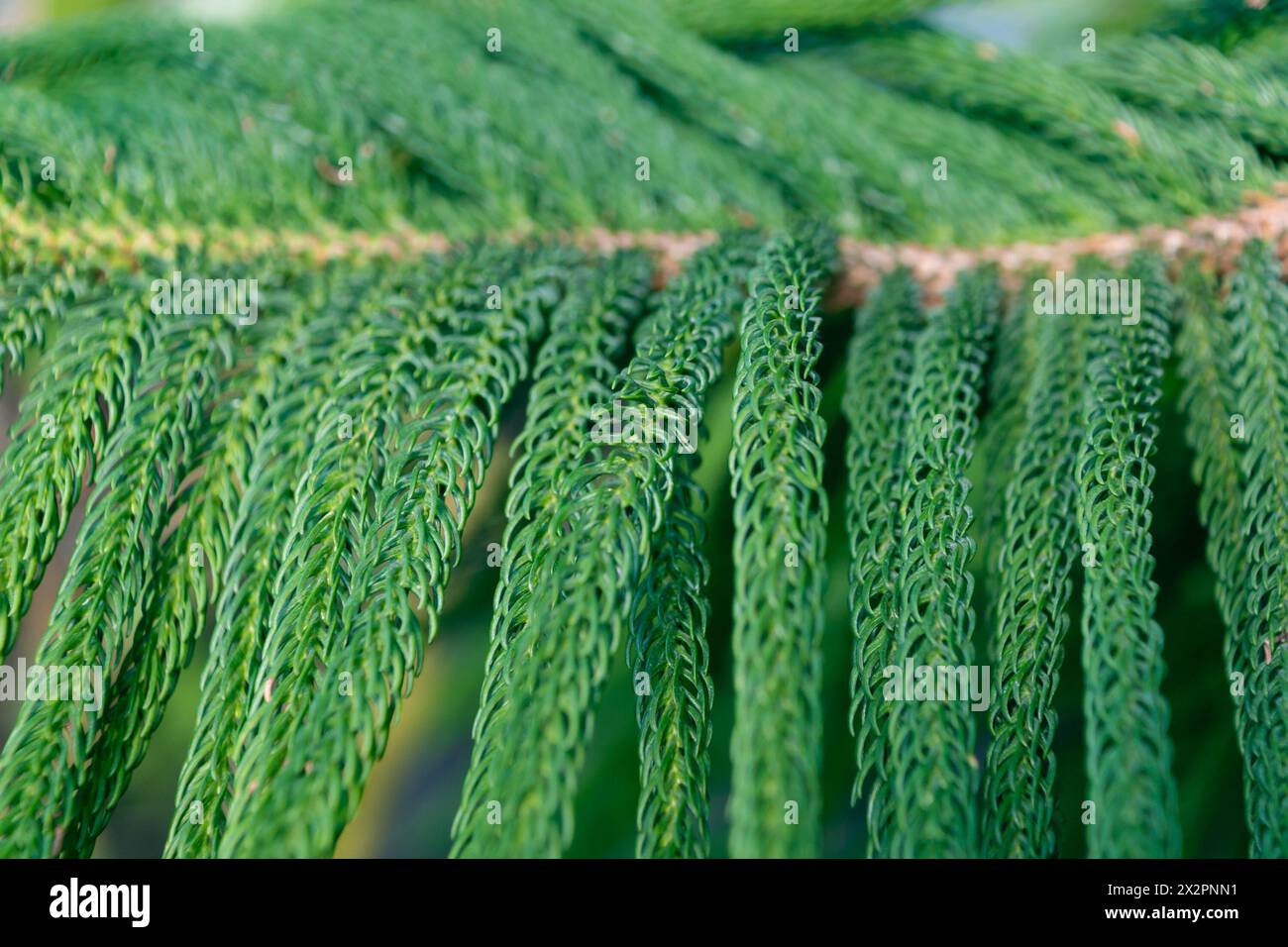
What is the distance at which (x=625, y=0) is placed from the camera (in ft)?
3.08

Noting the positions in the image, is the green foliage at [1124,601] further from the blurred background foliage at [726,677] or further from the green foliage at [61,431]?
the green foliage at [61,431]

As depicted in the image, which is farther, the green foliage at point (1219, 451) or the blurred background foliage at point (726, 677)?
the blurred background foliage at point (726, 677)

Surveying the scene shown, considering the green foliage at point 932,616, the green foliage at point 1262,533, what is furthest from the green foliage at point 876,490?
the green foliage at point 1262,533

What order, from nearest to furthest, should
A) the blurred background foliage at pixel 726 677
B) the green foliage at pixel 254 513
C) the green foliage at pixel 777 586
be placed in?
the green foliage at pixel 777 586 < the green foliage at pixel 254 513 < the blurred background foliage at pixel 726 677

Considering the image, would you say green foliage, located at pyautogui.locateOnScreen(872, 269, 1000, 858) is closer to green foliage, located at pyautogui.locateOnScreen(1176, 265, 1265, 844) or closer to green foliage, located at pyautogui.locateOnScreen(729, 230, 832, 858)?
green foliage, located at pyautogui.locateOnScreen(729, 230, 832, 858)

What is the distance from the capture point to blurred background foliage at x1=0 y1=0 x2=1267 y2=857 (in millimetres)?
823

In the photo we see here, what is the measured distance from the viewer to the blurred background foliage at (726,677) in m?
0.82

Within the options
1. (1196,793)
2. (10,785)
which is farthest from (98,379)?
(1196,793)

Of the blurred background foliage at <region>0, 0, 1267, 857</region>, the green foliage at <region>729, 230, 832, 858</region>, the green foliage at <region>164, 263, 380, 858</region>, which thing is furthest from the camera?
the blurred background foliage at <region>0, 0, 1267, 857</region>

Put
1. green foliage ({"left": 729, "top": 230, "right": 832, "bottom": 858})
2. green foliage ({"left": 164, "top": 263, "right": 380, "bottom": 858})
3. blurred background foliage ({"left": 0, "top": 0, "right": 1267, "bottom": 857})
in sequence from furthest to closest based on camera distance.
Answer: blurred background foliage ({"left": 0, "top": 0, "right": 1267, "bottom": 857}) < green foliage ({"left": 164, "top": 263, "right": 380, "bottom": 858}) < green foliage ({"left": 729, "top": 230, "right": 832, "bottom": 858})

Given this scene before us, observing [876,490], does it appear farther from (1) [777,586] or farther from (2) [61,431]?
(2) [61,431]

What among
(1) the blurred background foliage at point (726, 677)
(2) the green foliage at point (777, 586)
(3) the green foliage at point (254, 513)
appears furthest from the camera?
(1) the blurred background foliage at point (726, 677)

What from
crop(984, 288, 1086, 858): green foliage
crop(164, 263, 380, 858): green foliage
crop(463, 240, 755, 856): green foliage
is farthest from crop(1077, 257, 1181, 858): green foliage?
crop(164, 263, 380, 858): green foliage
